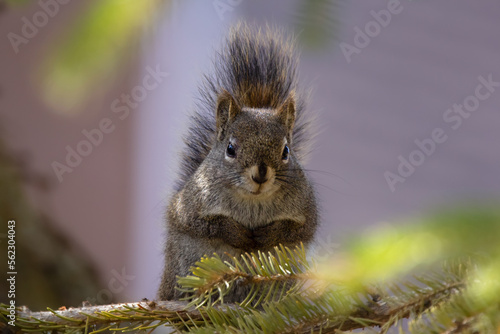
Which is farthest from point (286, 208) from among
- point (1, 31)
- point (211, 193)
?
point (1, 31)

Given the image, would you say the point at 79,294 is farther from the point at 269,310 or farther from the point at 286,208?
the point at 269,310

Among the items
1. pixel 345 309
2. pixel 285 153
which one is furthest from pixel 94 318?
pixel 285 153

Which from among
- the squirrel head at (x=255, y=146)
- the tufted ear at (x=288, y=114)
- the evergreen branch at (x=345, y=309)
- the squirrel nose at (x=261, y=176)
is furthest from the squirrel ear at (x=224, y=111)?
the evergreen branch at (x=345, y=309)

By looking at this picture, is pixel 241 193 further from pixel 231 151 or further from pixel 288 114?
pixel 288 114

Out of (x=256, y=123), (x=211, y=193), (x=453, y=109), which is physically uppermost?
(x=453, y=109)

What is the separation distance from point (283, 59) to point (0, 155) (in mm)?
1119

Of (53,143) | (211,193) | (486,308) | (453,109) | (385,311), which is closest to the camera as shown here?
(486,308)

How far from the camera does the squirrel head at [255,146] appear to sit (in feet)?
3.65

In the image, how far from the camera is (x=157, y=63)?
223cm

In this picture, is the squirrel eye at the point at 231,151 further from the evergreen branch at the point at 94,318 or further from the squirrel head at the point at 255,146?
the evergreen branch at the point at 94,318

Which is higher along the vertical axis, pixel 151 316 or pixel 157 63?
pixel 157 63

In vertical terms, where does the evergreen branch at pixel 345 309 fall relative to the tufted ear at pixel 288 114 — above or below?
below

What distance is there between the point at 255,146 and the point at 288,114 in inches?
6.4

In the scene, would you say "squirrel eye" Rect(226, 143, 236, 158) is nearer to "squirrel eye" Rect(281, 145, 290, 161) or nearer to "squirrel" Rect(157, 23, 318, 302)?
"squirrel" Rect(157, 23, 318, 302)
